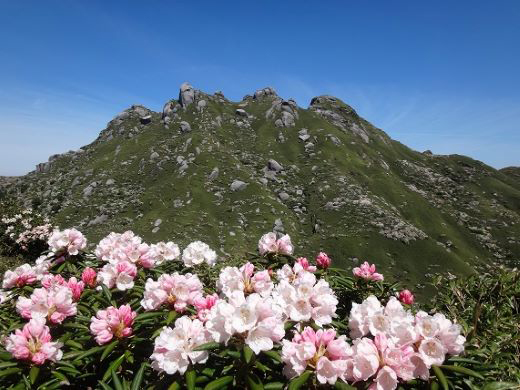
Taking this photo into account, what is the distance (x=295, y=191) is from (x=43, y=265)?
414ft

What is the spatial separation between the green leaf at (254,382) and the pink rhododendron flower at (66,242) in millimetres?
6047

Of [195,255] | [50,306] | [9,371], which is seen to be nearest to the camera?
[9,371]

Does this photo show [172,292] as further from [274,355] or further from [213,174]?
[213,174]

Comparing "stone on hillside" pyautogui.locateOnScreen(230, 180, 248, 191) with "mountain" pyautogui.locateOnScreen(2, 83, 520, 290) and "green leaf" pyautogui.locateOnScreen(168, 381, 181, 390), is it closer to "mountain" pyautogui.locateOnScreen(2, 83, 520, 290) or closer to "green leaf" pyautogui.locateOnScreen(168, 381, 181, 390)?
"mountain" pyautogui.locateOnScreen(2, 83, 520, 290)

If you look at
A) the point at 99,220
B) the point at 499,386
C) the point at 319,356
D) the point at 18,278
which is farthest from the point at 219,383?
the point at 99,220

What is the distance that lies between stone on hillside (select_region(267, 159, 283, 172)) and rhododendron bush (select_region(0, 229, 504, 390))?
441 ft

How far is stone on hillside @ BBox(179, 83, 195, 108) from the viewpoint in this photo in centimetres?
Result: 17025

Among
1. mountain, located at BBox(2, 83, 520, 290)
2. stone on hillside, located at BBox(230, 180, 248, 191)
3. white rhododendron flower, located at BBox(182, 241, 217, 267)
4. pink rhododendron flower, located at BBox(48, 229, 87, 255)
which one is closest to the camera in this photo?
white rhododendron flower, located at BBox(182, 241, 217, 267)

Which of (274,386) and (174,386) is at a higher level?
(274,386)

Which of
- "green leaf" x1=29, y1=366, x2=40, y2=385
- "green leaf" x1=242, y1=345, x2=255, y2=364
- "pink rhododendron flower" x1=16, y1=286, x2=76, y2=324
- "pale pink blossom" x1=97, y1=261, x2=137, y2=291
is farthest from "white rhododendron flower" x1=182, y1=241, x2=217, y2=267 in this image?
"green leaf" x1=242, y1=345, x2=255, y2=364

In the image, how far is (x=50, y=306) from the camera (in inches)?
208

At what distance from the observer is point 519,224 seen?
468ft

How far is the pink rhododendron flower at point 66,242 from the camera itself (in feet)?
27.0

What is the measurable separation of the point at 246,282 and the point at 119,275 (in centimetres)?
251
